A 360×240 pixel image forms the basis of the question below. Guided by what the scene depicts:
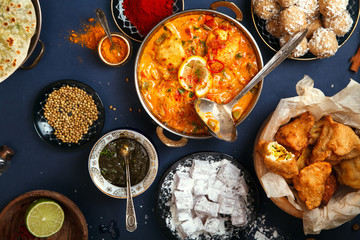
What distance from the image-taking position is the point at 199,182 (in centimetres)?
305

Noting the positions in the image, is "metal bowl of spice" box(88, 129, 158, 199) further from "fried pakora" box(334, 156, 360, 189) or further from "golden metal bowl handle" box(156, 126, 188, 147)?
"fried pakora" box(334, 156, 360, 189)

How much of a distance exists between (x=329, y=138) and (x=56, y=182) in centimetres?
282

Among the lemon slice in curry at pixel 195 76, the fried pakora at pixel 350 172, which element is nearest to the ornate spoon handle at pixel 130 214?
the lemon slice in curry at pixel 195 76

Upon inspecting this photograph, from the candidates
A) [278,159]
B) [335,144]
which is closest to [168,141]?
[278,159]

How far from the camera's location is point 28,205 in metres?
3.08

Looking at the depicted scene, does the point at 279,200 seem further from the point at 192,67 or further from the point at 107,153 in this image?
the point at 107,153

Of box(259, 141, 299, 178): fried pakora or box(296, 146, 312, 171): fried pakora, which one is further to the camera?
box(296, 146, 312, 171): fried pakora

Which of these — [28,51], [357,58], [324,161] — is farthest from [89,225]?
[357,58]

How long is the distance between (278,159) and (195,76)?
1077 millimetres

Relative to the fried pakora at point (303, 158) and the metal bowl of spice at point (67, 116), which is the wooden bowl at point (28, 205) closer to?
the metal bowl of spice at point (67, 116)

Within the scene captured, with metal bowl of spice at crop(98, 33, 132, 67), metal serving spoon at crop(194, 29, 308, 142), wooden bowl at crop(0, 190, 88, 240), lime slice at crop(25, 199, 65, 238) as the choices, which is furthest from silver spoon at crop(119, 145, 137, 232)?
metal bowl of spice at crop(98, 33, 132, 67)

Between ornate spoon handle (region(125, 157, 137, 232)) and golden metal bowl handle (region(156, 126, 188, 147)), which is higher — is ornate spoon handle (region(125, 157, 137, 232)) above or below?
below

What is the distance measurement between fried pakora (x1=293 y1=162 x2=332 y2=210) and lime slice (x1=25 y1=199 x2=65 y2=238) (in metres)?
2.37

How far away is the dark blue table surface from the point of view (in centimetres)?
315
